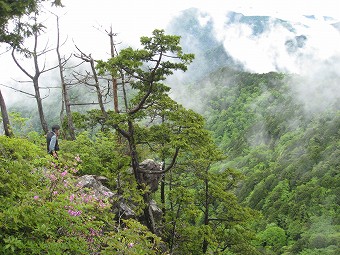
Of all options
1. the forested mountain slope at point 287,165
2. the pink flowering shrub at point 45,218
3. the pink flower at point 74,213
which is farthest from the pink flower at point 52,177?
the forested mountain slope at point 287,165

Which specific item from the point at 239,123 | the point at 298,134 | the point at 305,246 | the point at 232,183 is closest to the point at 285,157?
the point at 298,134

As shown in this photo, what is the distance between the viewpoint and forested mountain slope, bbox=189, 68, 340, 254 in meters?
97.9

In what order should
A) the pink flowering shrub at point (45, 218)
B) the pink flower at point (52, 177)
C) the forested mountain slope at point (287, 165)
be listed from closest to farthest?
the pink flowering shrub at point (45, 218), the pink flower at point (52, 177), the forested mountain slope at point (287, 165)

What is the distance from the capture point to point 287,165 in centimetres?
13862

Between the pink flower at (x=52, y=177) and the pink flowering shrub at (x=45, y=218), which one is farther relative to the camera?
the pink flower at (x=52, y=177)

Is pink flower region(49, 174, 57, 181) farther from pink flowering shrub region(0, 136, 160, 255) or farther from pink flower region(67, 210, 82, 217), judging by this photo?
pink flower region(67, 210, 82, 217)

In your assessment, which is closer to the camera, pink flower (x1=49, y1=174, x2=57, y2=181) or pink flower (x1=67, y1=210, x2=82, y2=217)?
pink flower (x1=67, y1=210, x2=82, y2=217)

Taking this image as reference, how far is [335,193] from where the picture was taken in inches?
4523

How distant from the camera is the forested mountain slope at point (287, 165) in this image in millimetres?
97875

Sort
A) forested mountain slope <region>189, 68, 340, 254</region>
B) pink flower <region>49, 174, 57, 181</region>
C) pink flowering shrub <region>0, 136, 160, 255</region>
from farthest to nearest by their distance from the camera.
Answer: forested mountain slope <region>189, 68, 340, 254</region> < pink flower <region>49, 174, 57, 181</region> < pink flowering shrub <region>0, 136, 160, 255</region>

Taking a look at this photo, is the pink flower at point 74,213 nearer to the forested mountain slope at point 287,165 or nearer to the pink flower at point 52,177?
the pink flower at point 52,177

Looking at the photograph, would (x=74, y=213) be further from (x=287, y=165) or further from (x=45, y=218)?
(x=287, y=165)

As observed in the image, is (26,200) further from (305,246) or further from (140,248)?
(305,246)

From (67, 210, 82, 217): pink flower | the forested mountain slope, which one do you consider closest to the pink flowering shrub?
(67, 210, 82, 217): pink flower
